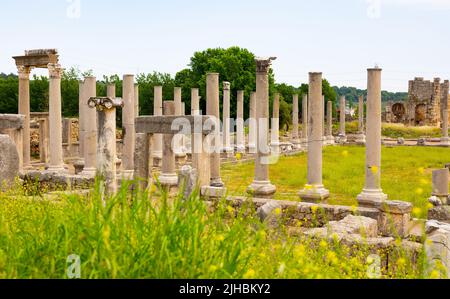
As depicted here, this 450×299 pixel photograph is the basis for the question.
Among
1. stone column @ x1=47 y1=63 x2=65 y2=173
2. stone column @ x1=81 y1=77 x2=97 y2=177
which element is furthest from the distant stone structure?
stone column @ x1=47 y1=63 x2=65 y2=173

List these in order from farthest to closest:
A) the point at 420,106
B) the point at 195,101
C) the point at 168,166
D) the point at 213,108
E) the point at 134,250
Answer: the point at 420,106 < the point at 195,101 < the point at 168,166 < the point at 213,108 < the point at 134,250

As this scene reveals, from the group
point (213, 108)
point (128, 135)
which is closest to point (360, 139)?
point (128, 135)

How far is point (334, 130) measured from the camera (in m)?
56.0

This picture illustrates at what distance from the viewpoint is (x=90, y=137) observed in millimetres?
19203

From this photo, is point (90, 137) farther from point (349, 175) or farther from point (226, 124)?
point (226, 124)

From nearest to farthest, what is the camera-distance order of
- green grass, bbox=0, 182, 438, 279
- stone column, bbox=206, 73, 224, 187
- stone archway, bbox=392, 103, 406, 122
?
green grass, bbox=0, 182, 438, 279 → stone column, bbox=206, 73, 224, 187 → stone archway, bbox=392, 103, 406, 122

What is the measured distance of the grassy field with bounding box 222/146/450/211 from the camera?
59.1 ft

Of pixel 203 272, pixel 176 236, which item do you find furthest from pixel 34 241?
pixel 203 272

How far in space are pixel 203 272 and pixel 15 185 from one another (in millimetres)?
10095

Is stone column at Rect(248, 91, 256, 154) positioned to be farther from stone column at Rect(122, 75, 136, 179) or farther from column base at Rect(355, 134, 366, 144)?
column base at Rect(355, 134, 366, 144)

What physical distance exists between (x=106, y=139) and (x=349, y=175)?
14.2 m

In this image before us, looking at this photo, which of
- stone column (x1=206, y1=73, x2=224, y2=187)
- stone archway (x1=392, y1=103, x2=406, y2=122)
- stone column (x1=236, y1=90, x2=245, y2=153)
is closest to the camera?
stone column (x1=206, y1=73, x2=224, y2=187)
